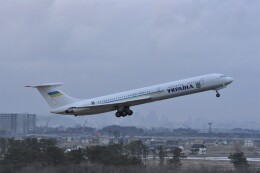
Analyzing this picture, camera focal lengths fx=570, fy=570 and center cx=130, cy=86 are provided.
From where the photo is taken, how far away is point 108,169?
64812mm

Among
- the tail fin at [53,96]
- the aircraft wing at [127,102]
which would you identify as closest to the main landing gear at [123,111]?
the aircraft wing at [127,102]

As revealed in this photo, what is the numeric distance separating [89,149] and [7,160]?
11.3 metres

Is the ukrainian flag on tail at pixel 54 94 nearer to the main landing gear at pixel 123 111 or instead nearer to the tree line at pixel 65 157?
the tree line at pixel 65 157

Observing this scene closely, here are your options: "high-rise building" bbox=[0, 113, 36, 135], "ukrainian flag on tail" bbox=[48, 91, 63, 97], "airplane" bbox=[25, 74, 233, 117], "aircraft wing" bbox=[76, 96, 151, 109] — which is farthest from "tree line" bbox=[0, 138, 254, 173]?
"high-rise building" bbox=[0, 113, 36, 135]

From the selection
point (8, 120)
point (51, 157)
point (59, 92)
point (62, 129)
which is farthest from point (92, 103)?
point (62, 129)

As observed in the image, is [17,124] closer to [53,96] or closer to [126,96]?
[53,96]

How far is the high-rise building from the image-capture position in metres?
99.8

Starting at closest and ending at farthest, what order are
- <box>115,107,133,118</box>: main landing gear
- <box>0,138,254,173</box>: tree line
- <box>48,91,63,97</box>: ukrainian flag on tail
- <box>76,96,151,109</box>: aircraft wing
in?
<box>76,96,151,109</box>: aircraft wing < <box>115,107,133,118</box>: main landing gear < <box>0,138,254,173</box>: tree line < <box>48,91,63,97</box>: ukrainian flag on tail

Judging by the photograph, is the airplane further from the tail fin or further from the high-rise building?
the high-rise building

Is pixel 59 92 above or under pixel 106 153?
above

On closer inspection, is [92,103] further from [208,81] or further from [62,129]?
[62,129]

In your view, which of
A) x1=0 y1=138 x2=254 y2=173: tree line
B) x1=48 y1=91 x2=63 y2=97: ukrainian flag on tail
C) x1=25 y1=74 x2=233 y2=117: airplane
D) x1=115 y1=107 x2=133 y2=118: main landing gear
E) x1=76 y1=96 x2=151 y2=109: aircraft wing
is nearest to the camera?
x1=25 y1=74 x2=233 y2=117: airplane

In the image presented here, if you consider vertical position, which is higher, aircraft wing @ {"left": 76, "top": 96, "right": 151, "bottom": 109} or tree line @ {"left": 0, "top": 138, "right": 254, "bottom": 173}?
aircraft wing @ {"left": 76, "top": 96, "right": 151, "bottom": 109}

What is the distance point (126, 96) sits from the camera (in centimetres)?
6525
